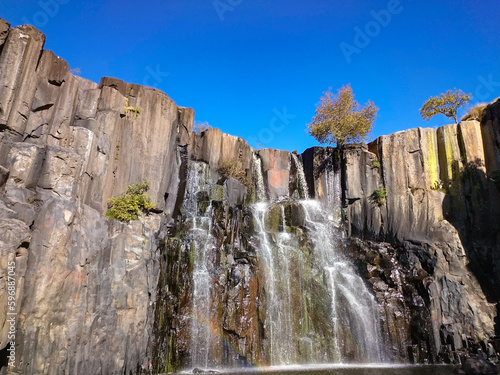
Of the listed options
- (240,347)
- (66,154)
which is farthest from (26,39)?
(240,347)

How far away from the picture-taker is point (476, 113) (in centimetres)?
2400

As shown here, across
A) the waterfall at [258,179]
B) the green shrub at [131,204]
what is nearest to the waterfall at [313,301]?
the waterfall at [258,179]

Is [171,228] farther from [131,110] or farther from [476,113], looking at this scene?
[476,113]

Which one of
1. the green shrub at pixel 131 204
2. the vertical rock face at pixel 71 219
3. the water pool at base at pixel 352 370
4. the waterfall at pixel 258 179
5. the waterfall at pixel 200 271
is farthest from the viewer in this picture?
the waterfall at pixel 258 179

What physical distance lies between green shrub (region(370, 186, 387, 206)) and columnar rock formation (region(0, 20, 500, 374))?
0.25 m

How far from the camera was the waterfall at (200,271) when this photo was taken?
15.8 metres

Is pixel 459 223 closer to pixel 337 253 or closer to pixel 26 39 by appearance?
pixel 337 253

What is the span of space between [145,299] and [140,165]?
705cm

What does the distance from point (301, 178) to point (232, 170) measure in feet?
20.1

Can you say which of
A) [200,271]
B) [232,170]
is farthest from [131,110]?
[200,271]

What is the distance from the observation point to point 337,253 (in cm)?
2133

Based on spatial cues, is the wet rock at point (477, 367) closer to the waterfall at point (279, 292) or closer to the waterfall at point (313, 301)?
the waterfall at point (313, 301)

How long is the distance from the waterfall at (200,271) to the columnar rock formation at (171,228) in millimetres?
204

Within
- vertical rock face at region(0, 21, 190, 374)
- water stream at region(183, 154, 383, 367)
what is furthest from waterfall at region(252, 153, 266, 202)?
vertical rock face at region(0, 21, 190, 374)
